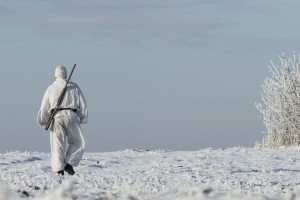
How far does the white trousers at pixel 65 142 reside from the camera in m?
16.5

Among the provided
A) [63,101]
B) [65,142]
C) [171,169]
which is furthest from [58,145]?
[171,169]

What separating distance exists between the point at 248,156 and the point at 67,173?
7527 millimetres

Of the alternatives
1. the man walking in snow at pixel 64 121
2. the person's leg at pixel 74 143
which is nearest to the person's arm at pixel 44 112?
the man walking in snow at pixel 64 121

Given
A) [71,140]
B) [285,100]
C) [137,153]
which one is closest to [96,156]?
[137,153]

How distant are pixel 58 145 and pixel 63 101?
3.05 feet

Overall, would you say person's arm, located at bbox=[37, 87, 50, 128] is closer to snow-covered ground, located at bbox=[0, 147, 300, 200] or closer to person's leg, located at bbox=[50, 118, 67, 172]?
person's leg, located at bbox=[50, 118, 67, 172]

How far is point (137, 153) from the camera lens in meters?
24.2


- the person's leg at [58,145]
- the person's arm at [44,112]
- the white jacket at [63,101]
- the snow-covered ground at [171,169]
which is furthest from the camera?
the person's arm at [44,112]

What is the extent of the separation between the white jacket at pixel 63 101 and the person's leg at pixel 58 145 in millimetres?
221

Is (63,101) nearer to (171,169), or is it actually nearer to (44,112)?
(44,112)

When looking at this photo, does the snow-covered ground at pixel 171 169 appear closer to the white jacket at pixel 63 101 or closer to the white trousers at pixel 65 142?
the white trousers at pixel 65 142

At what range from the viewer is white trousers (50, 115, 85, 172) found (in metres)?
16.5

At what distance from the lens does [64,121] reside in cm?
1659

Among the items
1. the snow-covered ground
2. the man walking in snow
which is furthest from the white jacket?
the snow-covered ground
